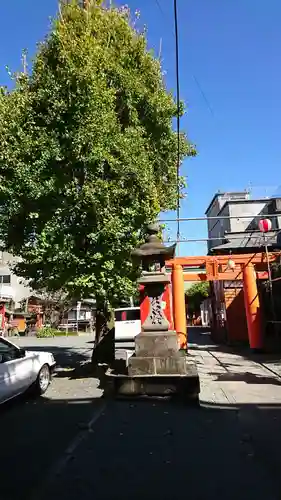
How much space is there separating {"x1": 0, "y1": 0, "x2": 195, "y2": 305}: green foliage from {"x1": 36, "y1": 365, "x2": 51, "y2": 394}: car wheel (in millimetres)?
2230

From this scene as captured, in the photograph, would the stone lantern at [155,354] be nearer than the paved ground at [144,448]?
No

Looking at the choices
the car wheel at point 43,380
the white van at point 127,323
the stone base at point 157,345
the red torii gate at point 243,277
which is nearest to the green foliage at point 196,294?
the white van at point 127,323

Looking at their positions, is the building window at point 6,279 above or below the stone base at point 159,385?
above

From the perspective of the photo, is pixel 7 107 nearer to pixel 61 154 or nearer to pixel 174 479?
pixel 61 154

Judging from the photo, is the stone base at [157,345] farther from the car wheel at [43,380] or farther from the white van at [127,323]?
the white van at [127,323]

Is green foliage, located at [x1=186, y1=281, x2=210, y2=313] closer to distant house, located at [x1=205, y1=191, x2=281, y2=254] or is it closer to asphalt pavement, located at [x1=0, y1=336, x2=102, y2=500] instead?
distant house, located at [x1=205, y1=191, x2=281, y2=254]

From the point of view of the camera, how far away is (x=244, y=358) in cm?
1452

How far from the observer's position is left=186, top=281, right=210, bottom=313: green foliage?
47.2 m

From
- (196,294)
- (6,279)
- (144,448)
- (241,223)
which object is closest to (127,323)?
(144,448)

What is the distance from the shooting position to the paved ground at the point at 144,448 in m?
3.72

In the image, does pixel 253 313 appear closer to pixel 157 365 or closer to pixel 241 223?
pixel 157 365

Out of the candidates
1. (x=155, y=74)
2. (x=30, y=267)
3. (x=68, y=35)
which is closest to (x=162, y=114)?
(x=155, y=74)

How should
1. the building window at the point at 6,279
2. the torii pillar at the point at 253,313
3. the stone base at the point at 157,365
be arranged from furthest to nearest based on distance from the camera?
the building window at the point at 6,279
the torii pillar at the point at 253,313
the stone base at the point at 157,365

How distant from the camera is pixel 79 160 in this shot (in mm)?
9680
